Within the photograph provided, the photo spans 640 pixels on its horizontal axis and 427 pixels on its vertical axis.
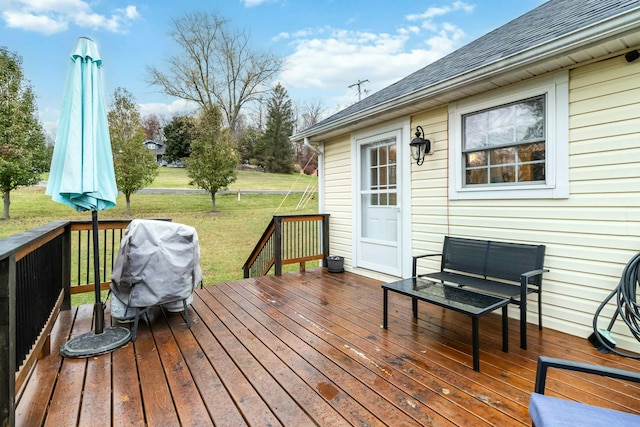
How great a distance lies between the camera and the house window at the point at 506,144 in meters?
2.95

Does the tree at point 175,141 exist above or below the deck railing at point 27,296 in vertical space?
above

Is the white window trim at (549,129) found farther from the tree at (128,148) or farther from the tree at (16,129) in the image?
the tree at (128,148)

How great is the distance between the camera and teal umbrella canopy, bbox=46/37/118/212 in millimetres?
2303

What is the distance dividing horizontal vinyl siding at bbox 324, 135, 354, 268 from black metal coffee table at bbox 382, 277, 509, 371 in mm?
2207

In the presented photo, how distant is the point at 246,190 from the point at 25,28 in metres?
11.5

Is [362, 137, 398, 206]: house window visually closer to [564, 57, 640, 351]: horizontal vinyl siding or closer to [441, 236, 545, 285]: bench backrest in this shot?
[441, 236, 545, 285]: bench backrest

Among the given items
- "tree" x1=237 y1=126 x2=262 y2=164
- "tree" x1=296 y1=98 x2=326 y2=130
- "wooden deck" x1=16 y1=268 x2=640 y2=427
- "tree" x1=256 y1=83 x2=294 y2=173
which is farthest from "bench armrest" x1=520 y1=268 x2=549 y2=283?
"tree" x1=256 y1=83 x2=294 y2=173

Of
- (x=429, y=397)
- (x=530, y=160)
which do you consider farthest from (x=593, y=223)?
(x=429, y=397)

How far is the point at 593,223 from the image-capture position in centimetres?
262

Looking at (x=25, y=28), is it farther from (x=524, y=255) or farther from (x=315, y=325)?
(x=524, y=255)

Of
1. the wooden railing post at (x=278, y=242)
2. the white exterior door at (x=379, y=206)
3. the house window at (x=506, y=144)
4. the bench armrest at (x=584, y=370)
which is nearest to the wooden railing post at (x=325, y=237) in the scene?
the white exterior door at (x=379, y=206)

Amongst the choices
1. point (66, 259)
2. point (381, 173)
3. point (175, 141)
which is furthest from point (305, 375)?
point (175, 141)

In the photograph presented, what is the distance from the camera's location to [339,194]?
5328 mm

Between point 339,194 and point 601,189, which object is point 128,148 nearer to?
point 339,194
